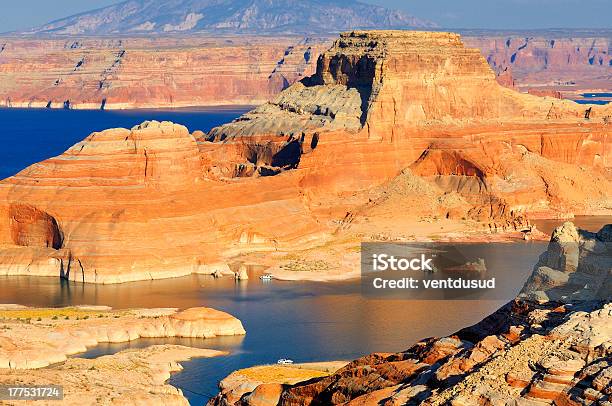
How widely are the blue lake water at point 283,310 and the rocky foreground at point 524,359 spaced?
16.9 m

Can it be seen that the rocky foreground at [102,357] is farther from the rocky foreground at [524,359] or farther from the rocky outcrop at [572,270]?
the rocky outcrop at [572,270]

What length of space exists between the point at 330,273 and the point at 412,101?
28.9m

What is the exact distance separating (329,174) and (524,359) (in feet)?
232

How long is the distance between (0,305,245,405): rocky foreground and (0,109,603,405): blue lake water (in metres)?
0.98

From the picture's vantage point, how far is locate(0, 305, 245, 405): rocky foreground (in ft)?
171

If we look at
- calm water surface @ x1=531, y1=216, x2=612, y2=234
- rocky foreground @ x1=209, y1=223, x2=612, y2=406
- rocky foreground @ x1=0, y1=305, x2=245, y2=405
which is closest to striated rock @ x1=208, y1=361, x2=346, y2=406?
rocky foreground @ x1=209, y1=223, x2=612, y2=406

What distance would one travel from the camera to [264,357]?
2489 inches

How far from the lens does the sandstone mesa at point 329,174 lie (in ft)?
278

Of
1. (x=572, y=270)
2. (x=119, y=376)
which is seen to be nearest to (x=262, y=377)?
(x=119, y=376)

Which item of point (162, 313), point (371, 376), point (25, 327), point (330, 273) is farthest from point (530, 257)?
point (371, 376)

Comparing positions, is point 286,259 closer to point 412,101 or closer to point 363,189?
point 363,189

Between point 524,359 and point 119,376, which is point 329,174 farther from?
point 524,359

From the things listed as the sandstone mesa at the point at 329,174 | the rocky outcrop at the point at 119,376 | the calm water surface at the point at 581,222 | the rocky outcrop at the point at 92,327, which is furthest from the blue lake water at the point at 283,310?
the calm water surface at the point at 581,222

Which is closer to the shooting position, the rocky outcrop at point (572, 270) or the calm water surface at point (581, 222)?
the rocky outcrop at point (572, 270)
